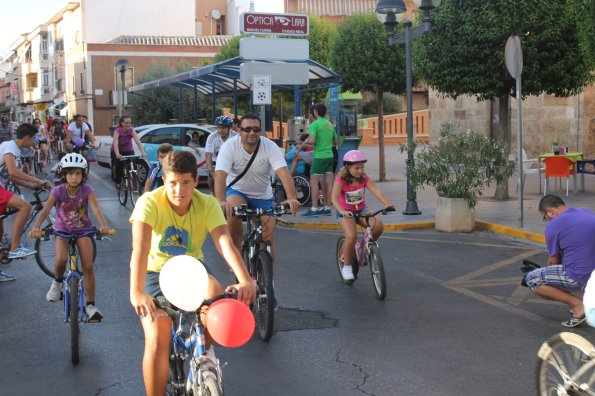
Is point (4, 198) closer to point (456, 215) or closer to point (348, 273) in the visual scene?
point (348, 273)

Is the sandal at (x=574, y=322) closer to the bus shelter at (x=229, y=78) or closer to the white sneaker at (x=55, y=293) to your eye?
the white sneaker at (x=55, y=293)

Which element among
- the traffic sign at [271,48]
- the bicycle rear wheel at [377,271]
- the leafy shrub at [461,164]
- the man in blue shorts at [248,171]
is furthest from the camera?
the traffic sign at [271,48]

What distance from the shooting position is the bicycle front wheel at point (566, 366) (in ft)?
13.7

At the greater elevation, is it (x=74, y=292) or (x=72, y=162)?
(x=72, y=162)

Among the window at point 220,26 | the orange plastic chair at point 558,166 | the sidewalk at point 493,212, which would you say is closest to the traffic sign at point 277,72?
the sidewalk at point 493,212

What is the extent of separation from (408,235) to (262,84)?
4137mm

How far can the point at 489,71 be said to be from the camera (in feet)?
52.2

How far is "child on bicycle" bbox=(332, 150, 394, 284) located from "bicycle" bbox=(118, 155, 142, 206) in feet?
28.0

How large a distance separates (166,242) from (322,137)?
10610 millimetres

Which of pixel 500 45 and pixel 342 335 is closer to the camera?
pixel 342 335

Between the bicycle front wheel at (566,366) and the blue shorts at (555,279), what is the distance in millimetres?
2530

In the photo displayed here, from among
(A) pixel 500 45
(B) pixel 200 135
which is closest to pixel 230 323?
(A) pixel 500 45

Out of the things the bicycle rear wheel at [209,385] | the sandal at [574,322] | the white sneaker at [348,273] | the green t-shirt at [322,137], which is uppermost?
the green t-shirt at [322,137]

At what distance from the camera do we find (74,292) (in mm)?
6250
